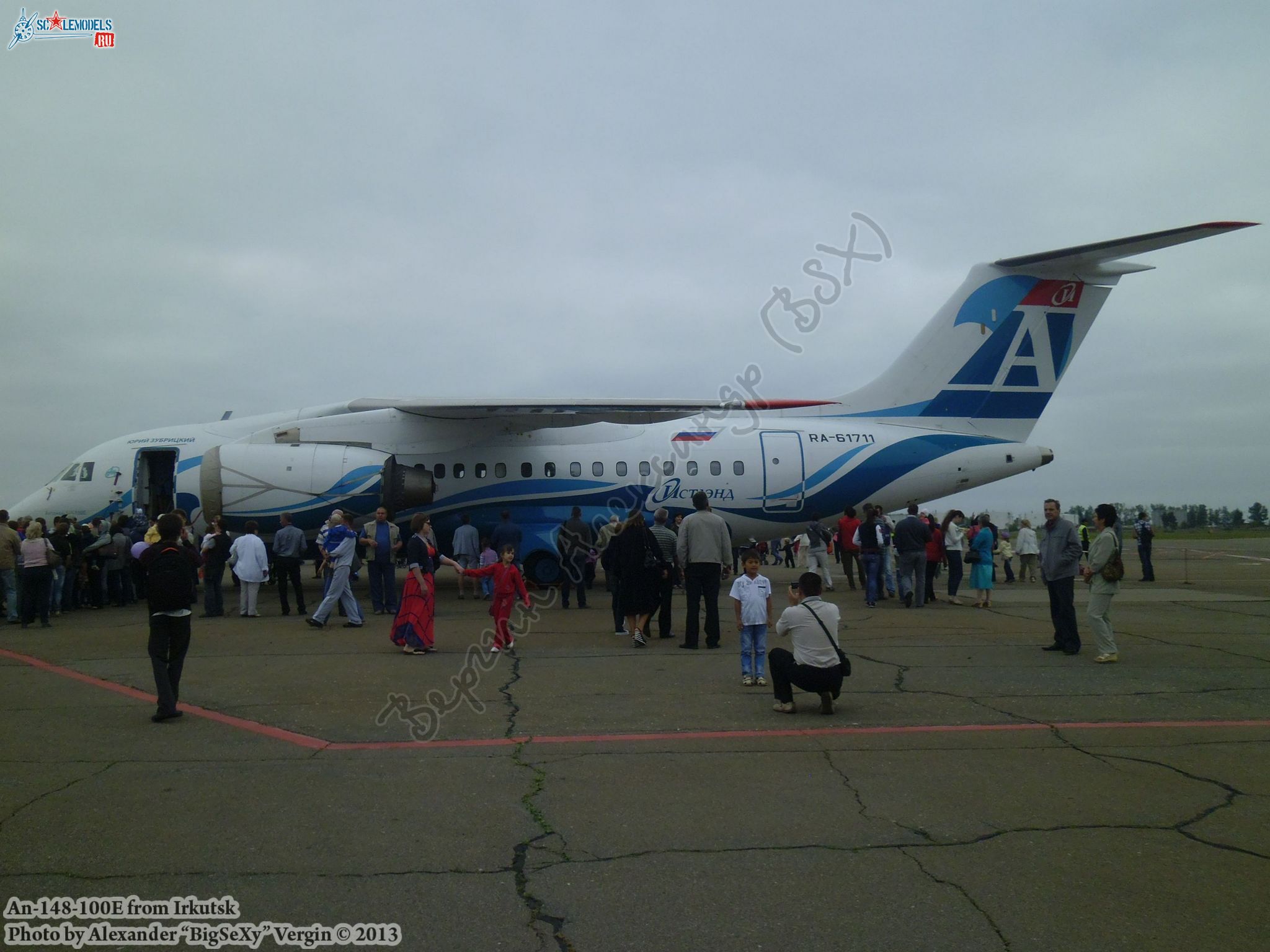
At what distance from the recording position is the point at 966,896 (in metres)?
3.89

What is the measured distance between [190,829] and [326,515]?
12440 mm

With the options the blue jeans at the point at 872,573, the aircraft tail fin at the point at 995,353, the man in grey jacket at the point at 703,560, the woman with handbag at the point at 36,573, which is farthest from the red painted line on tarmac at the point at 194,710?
the aircraft tail fin at the point at 995,353

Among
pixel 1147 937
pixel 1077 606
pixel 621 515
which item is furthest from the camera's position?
pixel 621 515

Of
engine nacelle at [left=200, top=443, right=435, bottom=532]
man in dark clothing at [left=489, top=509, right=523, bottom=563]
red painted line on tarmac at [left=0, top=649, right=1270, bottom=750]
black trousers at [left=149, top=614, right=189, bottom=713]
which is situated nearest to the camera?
red painted line on tarmac at [left=0, top=649, right=1270, bottom=750]

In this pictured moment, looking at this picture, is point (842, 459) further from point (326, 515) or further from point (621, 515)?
point (326, 515)

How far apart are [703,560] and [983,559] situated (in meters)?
7.03

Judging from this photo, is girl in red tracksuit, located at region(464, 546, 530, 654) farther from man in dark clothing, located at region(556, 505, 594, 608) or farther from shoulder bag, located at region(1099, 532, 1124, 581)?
shoulder bag, located at region(1099, 532, 1124, 581)

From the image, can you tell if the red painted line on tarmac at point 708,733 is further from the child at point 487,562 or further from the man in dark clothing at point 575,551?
the child at point 487,562

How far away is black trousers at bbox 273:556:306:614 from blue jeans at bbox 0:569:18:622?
12.2ft

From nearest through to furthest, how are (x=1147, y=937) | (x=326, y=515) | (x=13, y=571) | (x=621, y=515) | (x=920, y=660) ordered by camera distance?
(x=1147, y=937)
(x=920, y=660)
(x=13, y=571)
(x=326, y=515)
(x=621, y=515)

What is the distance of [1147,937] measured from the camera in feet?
11.5

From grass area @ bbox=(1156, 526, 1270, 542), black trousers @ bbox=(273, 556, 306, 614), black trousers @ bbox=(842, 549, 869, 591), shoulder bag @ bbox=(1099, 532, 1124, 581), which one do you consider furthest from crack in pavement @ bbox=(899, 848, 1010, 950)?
grass area @ bbox=(1156, 526, 1270, 542)

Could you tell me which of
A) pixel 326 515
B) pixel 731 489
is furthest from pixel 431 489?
pixel 731 489

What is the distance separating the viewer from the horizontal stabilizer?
551 inches
